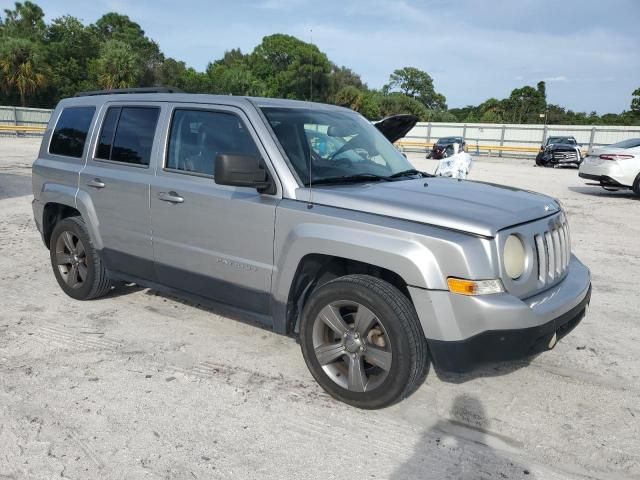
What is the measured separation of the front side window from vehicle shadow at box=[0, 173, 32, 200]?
879 cm

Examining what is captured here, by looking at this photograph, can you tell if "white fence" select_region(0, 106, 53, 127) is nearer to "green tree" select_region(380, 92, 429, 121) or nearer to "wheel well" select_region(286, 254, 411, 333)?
"wheel well" select_region(286, 254, 411, 333)

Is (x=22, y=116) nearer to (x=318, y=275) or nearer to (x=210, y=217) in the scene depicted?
(x=210, y=217)

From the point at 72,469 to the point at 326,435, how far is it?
4.28 ft

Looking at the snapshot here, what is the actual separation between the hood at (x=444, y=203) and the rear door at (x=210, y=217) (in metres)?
0.45

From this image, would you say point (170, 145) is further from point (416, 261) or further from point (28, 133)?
point (28, 133)

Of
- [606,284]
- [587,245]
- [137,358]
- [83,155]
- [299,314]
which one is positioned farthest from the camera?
[587,245]

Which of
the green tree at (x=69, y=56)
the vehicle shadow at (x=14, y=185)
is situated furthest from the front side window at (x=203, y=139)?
the green tree at (x=69, y=56)

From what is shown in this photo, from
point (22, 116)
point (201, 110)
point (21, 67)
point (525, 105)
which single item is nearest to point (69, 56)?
point (21, 67)

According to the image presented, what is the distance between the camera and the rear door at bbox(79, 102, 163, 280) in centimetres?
422

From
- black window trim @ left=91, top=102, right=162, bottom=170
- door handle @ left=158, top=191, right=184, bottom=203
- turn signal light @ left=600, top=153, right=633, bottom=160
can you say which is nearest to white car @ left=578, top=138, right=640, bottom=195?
turn signal light @ left=600, top=153, right=633, bottom=160

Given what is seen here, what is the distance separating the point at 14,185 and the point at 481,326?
42.5 feet

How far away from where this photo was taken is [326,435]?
9.91ft

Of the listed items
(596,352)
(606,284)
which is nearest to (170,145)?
(596,352)

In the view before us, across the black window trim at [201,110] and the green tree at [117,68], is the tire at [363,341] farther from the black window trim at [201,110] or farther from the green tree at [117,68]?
the green tree at [117,68]
